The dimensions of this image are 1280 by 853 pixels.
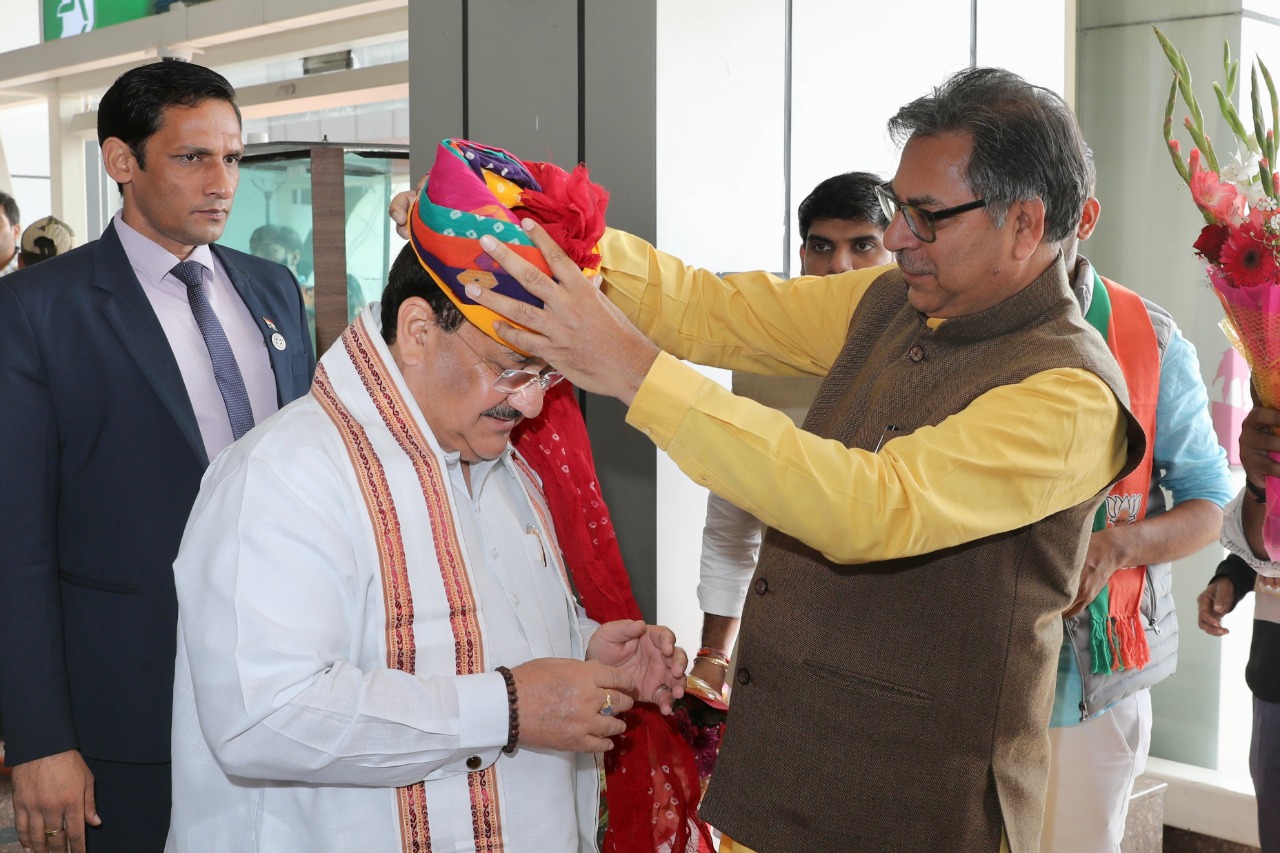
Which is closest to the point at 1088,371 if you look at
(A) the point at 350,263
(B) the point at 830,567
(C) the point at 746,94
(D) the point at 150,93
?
(B) the point at 830,567

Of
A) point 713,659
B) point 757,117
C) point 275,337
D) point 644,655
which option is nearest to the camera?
point 644,655

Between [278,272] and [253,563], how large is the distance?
1404mm

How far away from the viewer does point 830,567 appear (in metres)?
1.75

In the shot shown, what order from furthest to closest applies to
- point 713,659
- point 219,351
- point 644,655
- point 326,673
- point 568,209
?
1. point 713,659
2. point 219,351
3. point 644,655
4. point 568,209
5. point 326,673

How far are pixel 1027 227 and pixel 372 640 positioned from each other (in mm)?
1097

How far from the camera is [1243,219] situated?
2014 millimetres

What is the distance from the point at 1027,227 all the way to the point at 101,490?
1678mm

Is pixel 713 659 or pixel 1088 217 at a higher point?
pixel 1088 217

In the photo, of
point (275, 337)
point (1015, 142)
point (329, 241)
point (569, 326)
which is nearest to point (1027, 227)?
point (1015, 142)

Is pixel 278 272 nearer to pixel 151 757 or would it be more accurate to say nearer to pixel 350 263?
pixel 151 757

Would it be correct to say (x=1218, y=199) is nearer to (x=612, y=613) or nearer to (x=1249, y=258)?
(x=1249, y=258)

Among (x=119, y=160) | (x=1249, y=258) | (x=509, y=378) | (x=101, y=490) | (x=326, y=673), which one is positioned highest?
(x=119, y=160)

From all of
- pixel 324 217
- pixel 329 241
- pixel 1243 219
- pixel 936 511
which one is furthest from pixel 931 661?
pixel 324 217

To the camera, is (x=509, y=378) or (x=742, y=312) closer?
(x=509, y=378)
